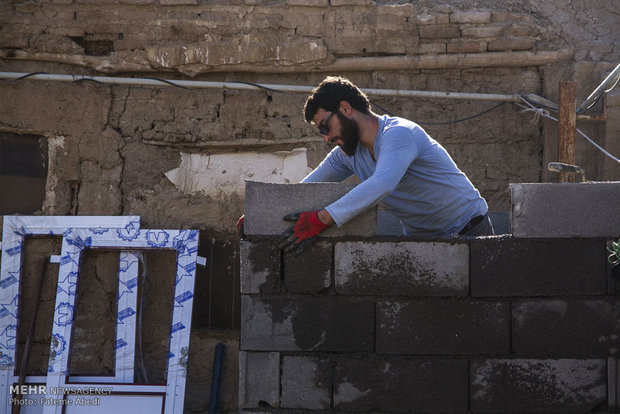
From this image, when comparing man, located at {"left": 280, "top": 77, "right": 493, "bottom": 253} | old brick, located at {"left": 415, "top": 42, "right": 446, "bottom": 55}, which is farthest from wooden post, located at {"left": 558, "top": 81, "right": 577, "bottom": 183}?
man, located at {"left": 280, "top": 77, "right": 493, "bottom": 253}

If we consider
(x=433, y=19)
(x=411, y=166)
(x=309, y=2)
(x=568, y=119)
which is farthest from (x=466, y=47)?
(x=411, y=166)

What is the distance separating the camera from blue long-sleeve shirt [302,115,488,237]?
373 centimetres

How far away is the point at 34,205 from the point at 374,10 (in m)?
3.65

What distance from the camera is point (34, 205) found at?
7.28 m

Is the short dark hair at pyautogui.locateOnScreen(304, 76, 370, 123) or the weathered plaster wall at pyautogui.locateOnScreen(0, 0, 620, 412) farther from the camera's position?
the weathered plaster wall at pyautogui.locateOnScreen(0, 0, 620, 412)

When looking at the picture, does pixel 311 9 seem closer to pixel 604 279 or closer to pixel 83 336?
pixel 83 336

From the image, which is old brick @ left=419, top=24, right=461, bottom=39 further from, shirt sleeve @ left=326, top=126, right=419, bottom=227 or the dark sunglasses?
shirt sleeve @ left=326, top=126, right=419, bottom=227

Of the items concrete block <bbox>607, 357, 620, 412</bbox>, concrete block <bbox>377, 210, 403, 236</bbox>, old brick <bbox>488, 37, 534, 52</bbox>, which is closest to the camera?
concrete block <bbox>607, 357, 620, 412</bbox>

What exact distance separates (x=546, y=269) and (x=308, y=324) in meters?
1.19

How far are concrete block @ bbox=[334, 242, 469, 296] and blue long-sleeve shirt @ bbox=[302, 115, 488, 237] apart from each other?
0.76 ft

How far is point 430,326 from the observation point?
148 inches

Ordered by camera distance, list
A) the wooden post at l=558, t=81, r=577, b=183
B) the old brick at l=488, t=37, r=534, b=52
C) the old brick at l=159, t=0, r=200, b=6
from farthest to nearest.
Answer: the old brick at l=159, t=0, r=200, b=6 → the old brick at l=488, t=37, r=534, b=52 → the wooden post at l=558, t=81, r=577, b=183

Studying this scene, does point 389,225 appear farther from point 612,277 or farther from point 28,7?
point 28,7

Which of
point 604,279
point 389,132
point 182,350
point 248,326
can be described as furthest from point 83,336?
point 604,279
